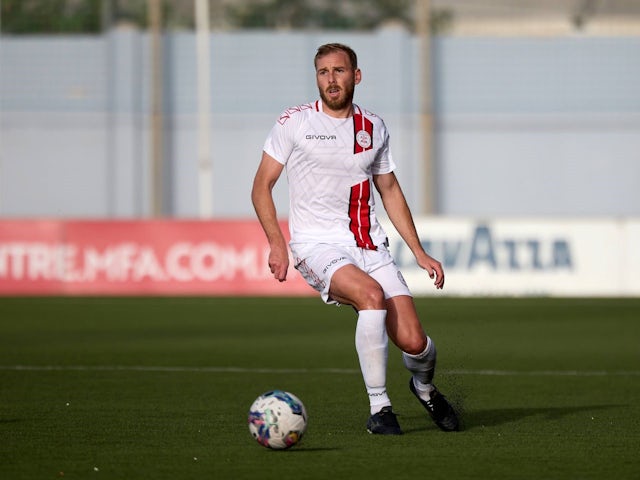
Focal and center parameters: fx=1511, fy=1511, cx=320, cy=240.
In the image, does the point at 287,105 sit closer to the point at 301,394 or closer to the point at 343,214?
the point at 301,394

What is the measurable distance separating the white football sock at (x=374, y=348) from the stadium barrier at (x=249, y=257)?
15.5 m

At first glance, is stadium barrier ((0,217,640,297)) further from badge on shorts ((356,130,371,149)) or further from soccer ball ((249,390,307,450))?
soccer ball ((249,390,307,450))

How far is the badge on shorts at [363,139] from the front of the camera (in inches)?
336

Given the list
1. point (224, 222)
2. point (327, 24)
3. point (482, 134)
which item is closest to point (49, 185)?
point (327, 24)

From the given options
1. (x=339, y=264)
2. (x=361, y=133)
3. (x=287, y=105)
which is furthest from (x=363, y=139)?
(x=287, y=105)

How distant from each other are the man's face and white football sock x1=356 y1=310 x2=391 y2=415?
1.19m

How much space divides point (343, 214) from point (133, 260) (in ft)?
55.3

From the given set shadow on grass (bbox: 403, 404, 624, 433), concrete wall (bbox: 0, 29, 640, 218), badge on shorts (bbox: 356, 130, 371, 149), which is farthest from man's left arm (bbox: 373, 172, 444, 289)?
concrete wall (bbox: 0, 29, 640, 218)

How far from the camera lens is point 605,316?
20375mm

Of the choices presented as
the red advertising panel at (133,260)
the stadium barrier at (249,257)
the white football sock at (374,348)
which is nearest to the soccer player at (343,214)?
the white football sock at (374,348)

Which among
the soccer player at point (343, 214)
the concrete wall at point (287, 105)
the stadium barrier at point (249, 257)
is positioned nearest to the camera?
the soccer player at point (343, 214)

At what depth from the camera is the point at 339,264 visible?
27.2ft

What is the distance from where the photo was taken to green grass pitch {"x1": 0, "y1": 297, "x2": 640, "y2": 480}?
24.2 feet

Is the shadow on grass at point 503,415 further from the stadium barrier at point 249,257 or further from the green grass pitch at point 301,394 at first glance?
the stadium barrier at point 249,257
